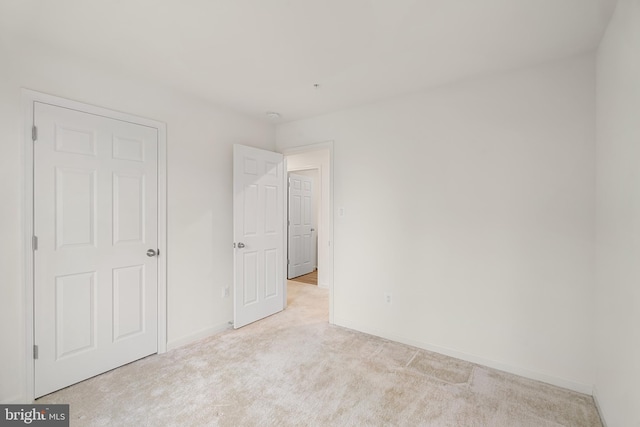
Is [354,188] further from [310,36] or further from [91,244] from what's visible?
[91,244]

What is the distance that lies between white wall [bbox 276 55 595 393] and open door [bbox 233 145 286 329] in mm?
829

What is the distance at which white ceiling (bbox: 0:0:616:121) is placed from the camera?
169cm

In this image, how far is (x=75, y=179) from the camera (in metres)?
2.25

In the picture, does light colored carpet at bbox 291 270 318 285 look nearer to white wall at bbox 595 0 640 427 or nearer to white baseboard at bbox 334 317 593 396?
white baseboard at bbox 334 317 593 396

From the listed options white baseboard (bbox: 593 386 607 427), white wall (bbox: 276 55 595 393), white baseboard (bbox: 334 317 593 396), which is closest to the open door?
white wall (bbox: 276 55 595 393)

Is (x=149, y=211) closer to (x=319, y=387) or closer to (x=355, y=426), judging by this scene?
(x=319, y=387)

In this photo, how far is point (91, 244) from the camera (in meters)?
2.35

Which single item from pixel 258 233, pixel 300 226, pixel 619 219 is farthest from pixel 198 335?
pixel 619 219

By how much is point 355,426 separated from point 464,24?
2.53m

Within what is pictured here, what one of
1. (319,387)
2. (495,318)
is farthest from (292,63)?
(495,318)

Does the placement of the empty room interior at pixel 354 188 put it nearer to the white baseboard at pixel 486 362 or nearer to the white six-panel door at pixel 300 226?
the white baseboard at pixel 486 362

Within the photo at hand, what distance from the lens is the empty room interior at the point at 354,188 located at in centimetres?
178

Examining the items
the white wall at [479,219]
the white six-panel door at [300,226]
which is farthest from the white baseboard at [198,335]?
the white six-panel door at [300,226]

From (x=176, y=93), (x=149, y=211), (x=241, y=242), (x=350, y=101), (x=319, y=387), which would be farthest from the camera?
(x=241, y=242)
